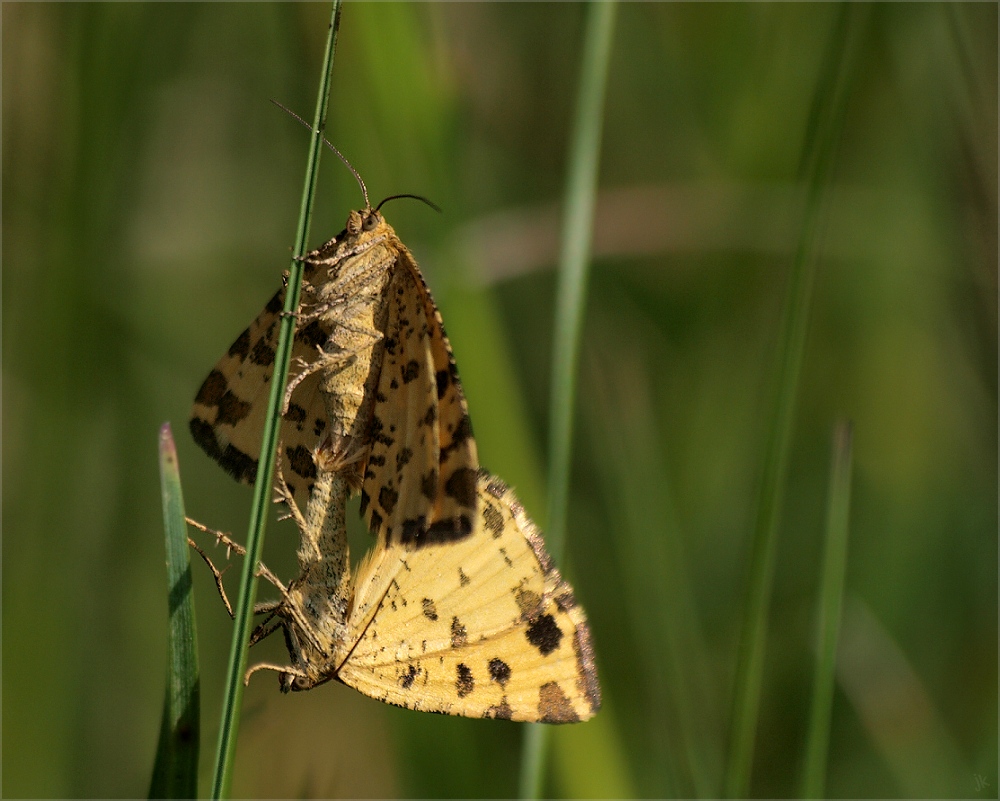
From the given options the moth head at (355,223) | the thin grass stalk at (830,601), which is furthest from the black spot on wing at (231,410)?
the thin grass stalk at (830,601)

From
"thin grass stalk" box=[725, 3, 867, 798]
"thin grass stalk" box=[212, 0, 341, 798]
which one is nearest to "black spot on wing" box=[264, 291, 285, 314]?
"thin grass stalk" box=[212, 0, 341, 798]

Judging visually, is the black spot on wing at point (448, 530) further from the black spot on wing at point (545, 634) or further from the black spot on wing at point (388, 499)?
the black spot on wing at point (545, 634)

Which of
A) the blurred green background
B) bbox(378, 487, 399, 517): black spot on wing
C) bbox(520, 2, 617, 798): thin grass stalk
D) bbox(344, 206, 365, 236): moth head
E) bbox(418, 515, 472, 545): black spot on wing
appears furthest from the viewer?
the blurred green background

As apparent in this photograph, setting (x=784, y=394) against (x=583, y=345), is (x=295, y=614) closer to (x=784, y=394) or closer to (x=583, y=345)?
(x=784, y=394)

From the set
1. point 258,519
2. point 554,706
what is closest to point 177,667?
point 258,519

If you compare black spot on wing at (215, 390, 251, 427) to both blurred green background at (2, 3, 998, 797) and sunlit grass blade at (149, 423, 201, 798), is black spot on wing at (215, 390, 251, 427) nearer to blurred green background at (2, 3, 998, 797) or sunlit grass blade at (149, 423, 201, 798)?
sunlit grass blade at (149, 423, 201, 798)

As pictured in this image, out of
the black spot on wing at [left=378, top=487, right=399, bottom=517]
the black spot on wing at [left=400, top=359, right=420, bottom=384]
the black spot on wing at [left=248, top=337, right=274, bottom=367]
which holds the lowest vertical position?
the black spot on wing at [left=378, top=487, right=399, bottom=517]

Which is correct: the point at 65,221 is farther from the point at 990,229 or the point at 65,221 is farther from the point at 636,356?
the point at 990,229
